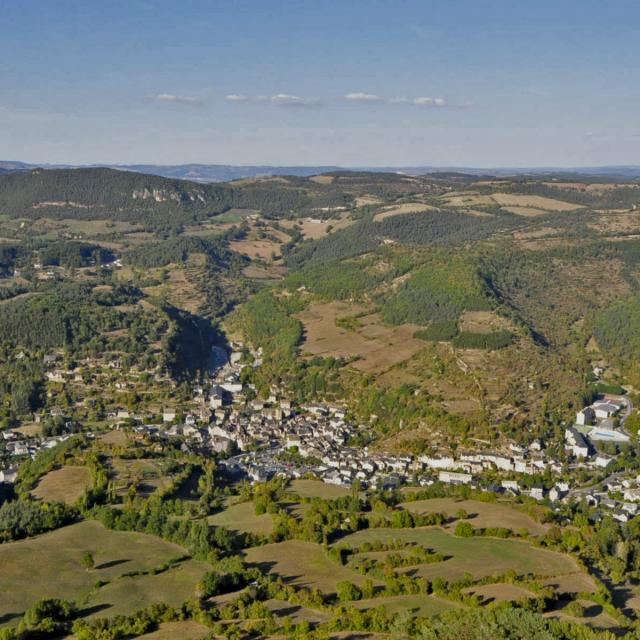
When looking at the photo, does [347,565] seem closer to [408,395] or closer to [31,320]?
[408,395]

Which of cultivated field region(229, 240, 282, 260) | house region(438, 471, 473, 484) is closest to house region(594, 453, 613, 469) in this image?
house region(438, 471, 473, 484)

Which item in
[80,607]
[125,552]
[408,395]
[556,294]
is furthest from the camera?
[556,294]

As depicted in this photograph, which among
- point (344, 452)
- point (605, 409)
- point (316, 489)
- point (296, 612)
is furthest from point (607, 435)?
point (296, 612)

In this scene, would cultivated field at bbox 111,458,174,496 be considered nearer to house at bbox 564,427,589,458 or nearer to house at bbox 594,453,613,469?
house at bbox 564,427,589,458

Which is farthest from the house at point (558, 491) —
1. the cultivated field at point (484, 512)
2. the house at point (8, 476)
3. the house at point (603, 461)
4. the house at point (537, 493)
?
the house at point (8, 476)

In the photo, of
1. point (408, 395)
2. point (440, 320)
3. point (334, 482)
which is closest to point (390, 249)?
point (440, 320)

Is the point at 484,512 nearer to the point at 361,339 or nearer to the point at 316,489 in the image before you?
the point at 316,489
